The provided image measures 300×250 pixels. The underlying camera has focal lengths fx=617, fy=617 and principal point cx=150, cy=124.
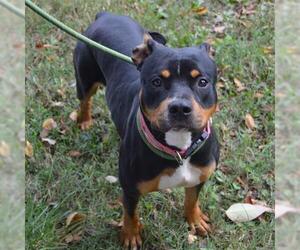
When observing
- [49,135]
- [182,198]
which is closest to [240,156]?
[182,198]

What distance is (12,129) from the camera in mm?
4211

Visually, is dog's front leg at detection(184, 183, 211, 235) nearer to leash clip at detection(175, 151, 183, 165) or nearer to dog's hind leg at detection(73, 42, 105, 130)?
leash clip at detection(175, 151, 183, 165)

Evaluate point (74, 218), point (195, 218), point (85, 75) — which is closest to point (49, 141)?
point (85, 75)

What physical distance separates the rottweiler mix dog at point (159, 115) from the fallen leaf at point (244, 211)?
18 centimetres

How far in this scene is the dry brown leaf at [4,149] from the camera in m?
4.05

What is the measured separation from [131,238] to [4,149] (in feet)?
3.46

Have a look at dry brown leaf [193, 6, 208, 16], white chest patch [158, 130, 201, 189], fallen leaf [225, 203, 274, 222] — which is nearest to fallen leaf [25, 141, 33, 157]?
white chest patch [158, 130, 201, 189]

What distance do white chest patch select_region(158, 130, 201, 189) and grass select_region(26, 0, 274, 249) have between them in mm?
587

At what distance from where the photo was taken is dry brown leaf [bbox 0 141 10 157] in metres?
4.05

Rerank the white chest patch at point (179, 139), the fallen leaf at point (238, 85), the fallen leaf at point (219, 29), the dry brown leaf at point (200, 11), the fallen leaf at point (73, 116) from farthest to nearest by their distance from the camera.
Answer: the dry brown leaf at point (200, 11) < the fallen leaf at point (219, 29) < the fallen leaf at point (238, 85) < the fallen leaf at point (73, 116) < the white chest patch at point (179, 139)

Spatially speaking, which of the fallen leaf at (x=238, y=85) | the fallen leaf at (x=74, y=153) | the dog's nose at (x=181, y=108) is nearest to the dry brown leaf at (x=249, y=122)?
the fallen leaf at (x=238, y=85)

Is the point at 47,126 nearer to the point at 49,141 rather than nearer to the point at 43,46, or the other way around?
the point at 49,141

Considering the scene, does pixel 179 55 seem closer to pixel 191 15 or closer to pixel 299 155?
pixel 299 155

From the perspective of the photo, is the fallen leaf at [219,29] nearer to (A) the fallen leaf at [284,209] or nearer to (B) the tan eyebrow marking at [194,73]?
(A) the fallen leaf at [284,209]
